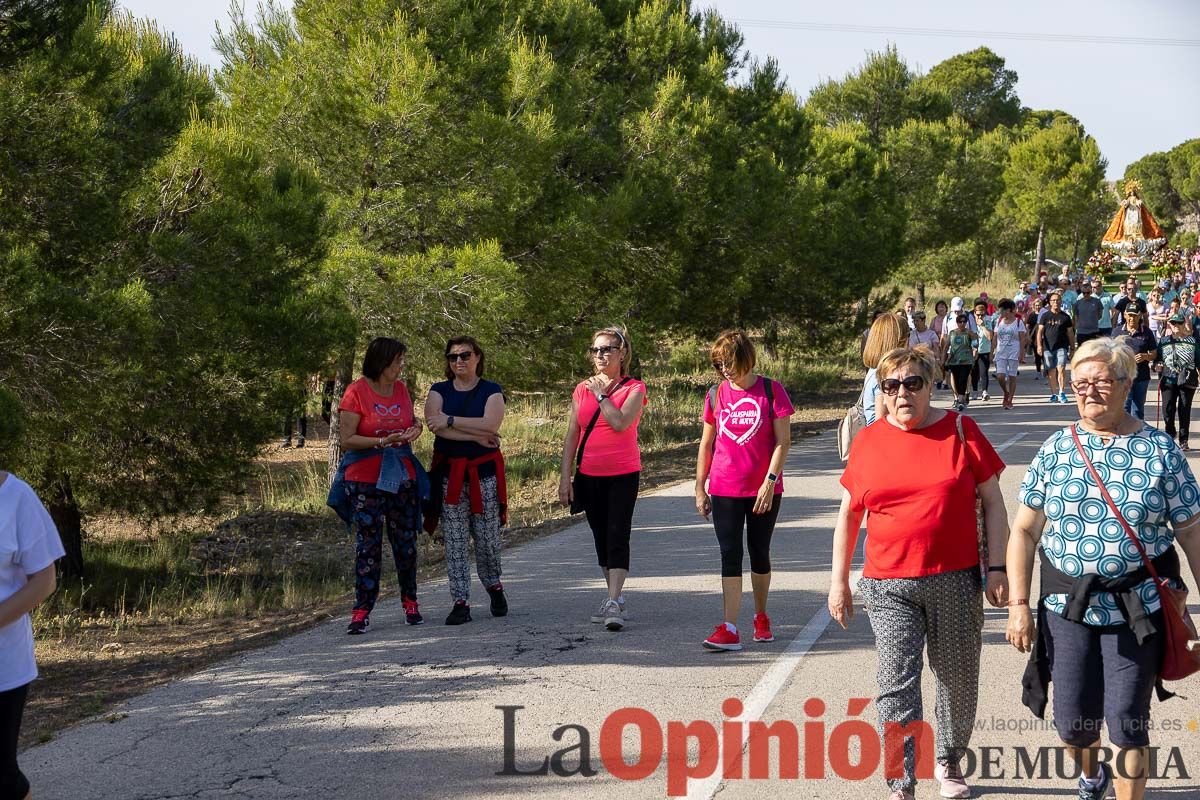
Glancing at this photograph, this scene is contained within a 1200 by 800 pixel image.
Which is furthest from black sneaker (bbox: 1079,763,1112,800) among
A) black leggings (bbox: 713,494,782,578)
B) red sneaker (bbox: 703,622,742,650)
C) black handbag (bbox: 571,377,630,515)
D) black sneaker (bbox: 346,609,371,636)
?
black sneaker (bbox: 346,609,371,636)

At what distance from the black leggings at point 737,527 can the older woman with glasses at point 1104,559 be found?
2.61 meters

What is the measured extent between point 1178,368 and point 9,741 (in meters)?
14.3

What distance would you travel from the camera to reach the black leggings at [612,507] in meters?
7.80

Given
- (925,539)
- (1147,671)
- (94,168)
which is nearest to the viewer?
(1147,671)

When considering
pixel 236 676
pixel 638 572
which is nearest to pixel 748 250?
pixel 638 572

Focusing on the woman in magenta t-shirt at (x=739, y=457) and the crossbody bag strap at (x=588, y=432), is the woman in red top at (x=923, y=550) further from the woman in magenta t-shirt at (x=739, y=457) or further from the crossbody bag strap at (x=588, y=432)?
the crossbody bag strap at (x=588, y=432)

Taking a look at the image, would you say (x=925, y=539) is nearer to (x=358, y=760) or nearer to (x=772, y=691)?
(x=772, y=691)

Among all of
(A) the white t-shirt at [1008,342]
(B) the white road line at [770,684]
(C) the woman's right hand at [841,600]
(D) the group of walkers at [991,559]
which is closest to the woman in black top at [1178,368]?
(A) the white t-shirt at [1008,342]

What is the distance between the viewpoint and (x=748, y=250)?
2392 centimetres

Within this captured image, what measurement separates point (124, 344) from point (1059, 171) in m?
64.7

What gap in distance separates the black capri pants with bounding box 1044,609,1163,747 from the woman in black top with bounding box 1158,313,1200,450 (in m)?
12.3

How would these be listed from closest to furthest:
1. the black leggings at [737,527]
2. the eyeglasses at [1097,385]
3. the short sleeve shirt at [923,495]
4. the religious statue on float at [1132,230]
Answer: the eyeglasses at [1097,385] → the short sleeve shirt at [923,495] → the black leggings at [737,527] → the religious statue on float at [1132,230]

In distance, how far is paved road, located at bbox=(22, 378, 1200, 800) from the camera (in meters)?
5.21

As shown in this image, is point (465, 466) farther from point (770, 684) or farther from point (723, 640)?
point (770, 684)
